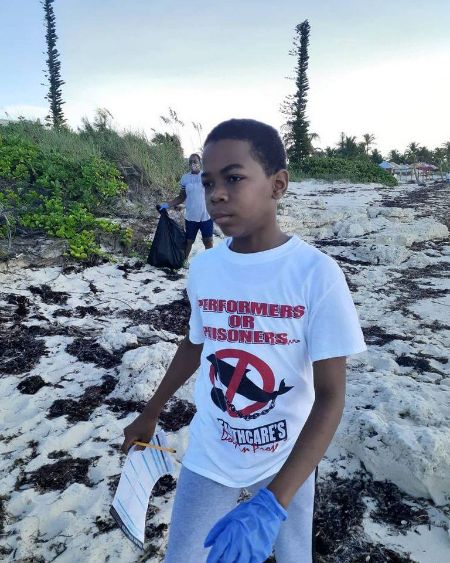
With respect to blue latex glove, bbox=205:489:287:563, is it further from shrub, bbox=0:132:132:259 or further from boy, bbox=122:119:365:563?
shrub, bbox=0:132:132:259

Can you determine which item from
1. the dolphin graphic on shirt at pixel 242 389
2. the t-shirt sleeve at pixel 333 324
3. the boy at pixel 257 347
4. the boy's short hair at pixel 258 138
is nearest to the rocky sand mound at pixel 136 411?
the boy at pixel 257 347

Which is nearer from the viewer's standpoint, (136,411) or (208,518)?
(208,518)

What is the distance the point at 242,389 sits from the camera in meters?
1.30

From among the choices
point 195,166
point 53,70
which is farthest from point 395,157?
point 195,166

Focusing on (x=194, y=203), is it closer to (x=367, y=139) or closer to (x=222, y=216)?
(x=222, y=216)

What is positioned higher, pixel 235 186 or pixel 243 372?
pixel 235 186

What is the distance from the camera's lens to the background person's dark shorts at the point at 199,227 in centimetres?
640

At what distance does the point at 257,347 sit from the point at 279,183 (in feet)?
1.66

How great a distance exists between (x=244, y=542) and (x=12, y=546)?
5.05 feet

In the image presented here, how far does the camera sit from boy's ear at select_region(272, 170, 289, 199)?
130 centimetres

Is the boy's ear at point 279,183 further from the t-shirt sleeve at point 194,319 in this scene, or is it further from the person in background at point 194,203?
the person in background at point 194,203

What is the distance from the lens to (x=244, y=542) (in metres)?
0.98

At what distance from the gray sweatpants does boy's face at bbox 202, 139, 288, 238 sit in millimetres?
801

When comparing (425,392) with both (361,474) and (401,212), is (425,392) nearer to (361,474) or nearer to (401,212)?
(361,474)
